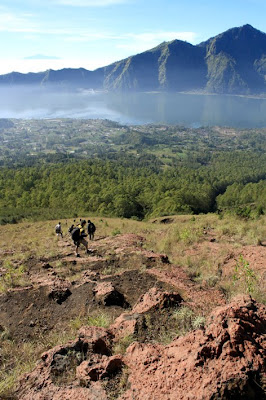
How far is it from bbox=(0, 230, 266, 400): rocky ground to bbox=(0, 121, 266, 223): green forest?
420 inches

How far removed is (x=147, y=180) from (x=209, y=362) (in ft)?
226

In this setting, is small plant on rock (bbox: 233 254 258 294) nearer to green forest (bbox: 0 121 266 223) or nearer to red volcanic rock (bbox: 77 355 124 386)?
red volcanic rock (bbox: 77 355 124 386)

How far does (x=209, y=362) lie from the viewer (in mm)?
3533

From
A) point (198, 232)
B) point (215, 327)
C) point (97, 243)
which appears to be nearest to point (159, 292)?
point (215, 327)

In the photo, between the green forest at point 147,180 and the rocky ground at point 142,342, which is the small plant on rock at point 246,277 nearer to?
the rocky ground at point 142,342

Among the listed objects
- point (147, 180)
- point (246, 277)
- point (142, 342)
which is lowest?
point (147, 180)

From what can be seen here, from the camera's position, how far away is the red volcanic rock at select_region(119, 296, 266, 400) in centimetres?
319

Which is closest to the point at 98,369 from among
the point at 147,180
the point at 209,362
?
the point at 209,362

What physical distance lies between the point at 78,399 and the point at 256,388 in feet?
6.86

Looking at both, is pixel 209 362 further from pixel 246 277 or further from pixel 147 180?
pixel 147 180

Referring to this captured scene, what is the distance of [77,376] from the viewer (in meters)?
4.03

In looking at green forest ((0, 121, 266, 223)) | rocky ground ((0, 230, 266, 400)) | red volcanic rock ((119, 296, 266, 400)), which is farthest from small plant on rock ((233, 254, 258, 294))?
green forest ((0, 121, 266, 223))

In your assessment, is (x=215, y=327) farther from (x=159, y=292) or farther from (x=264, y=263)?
(x=264, y=263)

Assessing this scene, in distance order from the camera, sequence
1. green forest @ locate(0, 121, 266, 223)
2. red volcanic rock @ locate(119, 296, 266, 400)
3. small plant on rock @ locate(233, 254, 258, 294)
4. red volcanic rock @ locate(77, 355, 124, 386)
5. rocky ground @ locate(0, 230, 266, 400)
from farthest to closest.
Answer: green forest @ locate(0, 121, 266, 223), small plant on rock @ locate(233, 254, 258, 294), red volcanic rock @ locate(77, 355, 124, 386), rocky ground @ locate(0, 230, 266, 400), red volcanic rock @ locate(119, 296, 266, 400)
